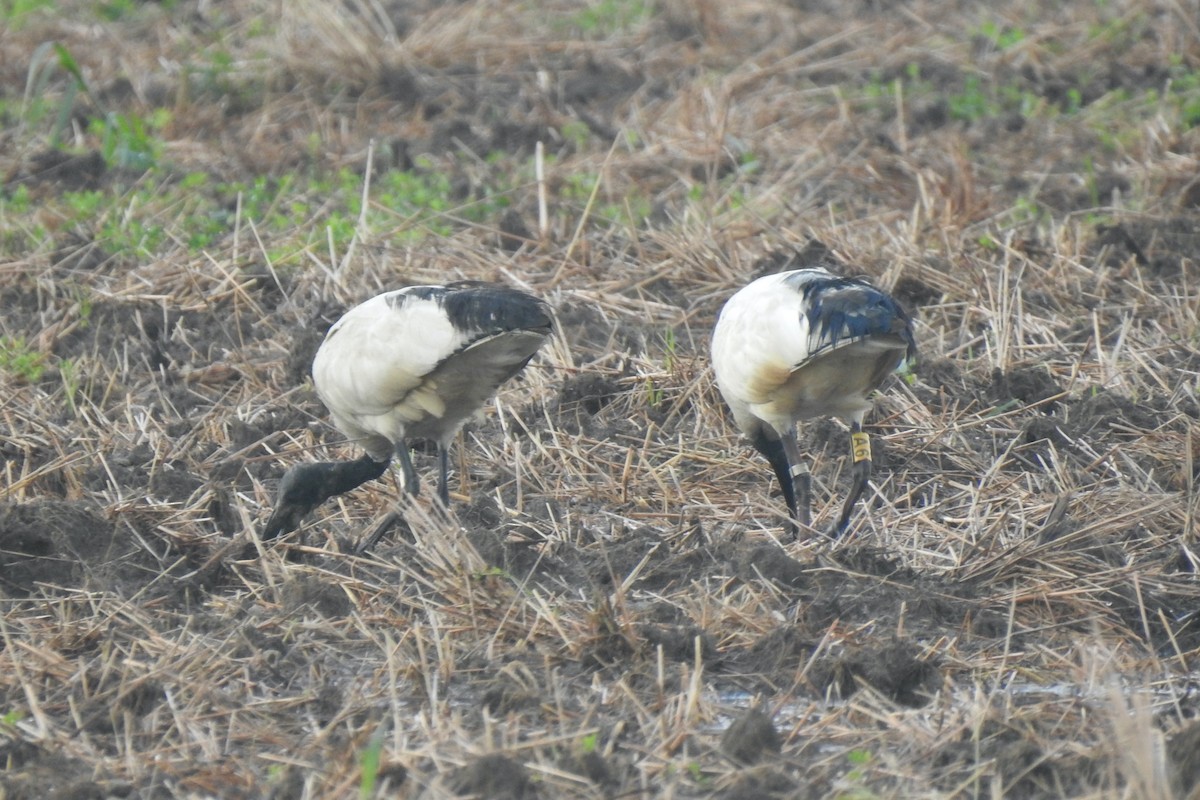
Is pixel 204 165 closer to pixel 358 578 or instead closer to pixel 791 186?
pixel 791 186

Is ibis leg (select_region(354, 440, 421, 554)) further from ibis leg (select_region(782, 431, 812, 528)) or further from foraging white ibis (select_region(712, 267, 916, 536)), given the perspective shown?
ibis leg (select_region(782, 431, 812, 528))

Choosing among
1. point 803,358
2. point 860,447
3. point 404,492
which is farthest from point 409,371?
point 860,447

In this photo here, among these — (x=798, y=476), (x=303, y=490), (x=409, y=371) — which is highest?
(x=409, y=371)

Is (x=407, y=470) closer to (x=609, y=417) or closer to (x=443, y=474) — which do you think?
(x=443, y=474)

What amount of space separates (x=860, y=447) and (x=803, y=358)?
655 mm

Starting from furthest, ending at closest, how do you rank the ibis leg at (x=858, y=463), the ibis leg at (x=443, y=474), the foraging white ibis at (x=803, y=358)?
the ibis leg at (x=443, y=474)
the ibis leg at (x=858, y=463)
the foraging white ibis at (x=803, y=358)

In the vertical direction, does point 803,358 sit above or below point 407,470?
above

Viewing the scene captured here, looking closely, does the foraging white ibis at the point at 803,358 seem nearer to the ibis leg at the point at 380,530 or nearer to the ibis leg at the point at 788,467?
the ibis leg at the point at 788,467

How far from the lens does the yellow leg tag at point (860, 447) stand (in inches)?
223

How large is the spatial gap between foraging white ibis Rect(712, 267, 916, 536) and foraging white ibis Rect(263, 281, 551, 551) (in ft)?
2.26

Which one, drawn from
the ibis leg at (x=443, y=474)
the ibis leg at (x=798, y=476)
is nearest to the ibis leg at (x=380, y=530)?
the ibis leg at (x=443, y=474)

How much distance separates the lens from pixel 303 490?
5.62 meters

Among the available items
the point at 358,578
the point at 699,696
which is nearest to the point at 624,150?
the point at 358,578

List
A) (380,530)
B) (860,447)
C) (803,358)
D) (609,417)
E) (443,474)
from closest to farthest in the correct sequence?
(803,358) < (380,530) < (860,447) < (443,474) < (609,417)
